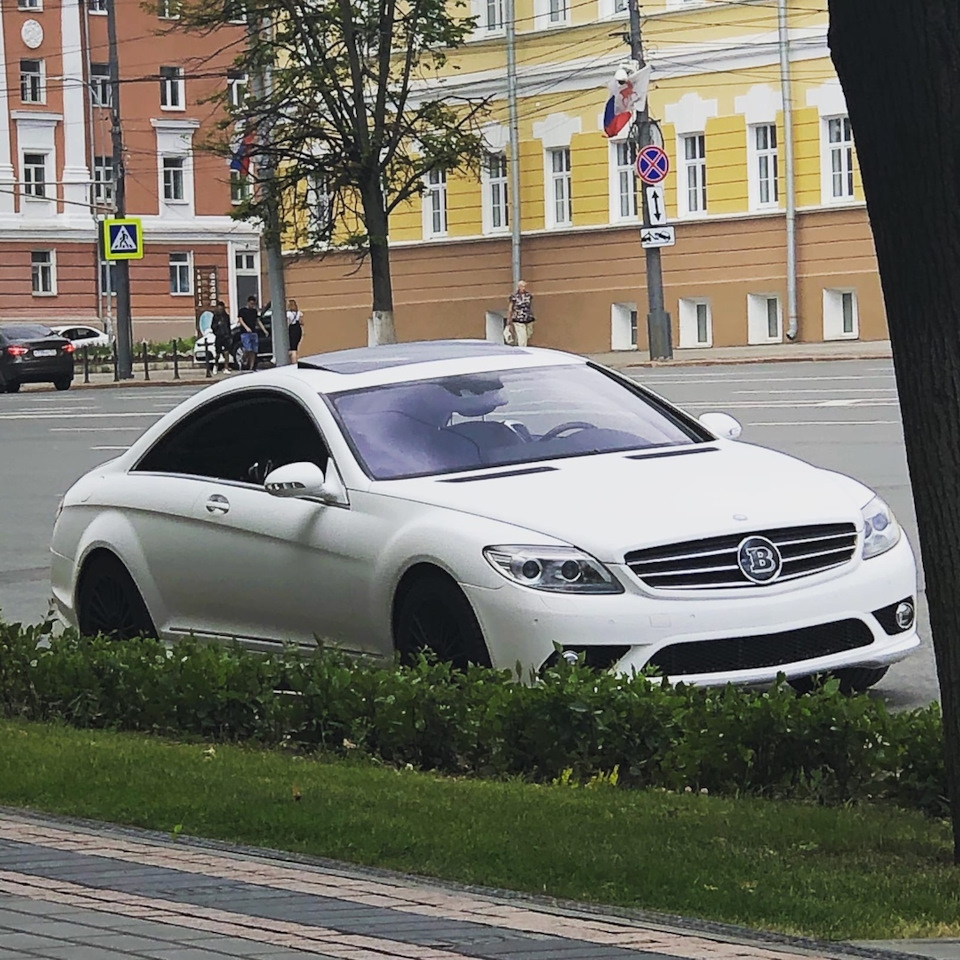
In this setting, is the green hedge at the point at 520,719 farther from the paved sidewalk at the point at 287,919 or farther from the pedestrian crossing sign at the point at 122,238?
the pedestrian crossing sign at the point at 122,238

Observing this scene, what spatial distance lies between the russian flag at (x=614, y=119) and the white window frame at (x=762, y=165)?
21.9ft

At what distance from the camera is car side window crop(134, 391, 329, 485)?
10.7 metres

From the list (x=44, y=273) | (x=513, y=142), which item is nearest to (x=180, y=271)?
(x=44, y=273)

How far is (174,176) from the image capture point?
8562cm

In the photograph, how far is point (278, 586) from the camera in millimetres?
10133

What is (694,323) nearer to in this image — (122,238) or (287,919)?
(122,238)

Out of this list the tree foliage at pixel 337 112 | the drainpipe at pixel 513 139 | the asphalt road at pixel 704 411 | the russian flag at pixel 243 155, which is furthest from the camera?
the drainpipe at pixel 513 139

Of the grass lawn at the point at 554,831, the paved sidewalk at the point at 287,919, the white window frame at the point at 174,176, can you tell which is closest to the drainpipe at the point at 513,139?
the white window frame at the point at 174,176

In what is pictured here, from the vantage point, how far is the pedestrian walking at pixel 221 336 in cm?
5166

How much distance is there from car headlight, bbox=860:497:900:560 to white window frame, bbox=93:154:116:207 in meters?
74.5

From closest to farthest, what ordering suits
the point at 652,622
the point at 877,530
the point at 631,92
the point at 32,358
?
the point at 652,622
the point at 877,530
the point at 631,92
the point at 32,358

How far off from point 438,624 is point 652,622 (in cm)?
90

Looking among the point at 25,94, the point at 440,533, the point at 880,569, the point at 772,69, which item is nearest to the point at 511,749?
the point at 440,533

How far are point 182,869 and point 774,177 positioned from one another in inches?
1907
